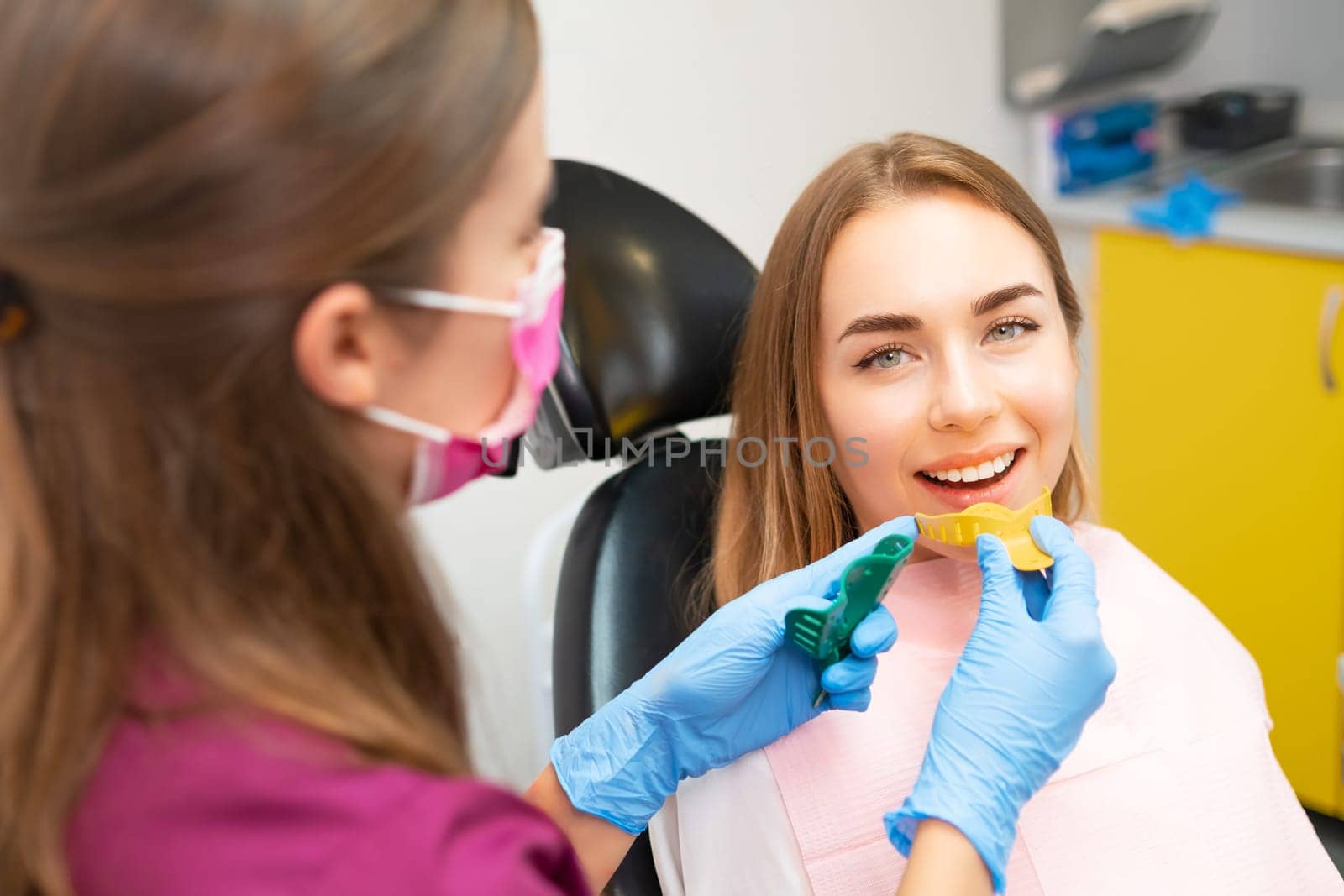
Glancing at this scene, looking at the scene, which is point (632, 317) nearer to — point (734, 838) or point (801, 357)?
point (801, 357)

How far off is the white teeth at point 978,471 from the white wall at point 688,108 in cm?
87

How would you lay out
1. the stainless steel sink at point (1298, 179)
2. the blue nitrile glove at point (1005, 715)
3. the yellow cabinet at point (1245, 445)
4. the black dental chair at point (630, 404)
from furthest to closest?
the stainless steel sink at point (1298, 179)
the yellow cabinet at point (1245, 445)
the black dental chair at point (630, 404)
the blue nitrile glove at point (1005, 715)

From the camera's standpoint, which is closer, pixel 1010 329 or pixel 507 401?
pixel 507 401

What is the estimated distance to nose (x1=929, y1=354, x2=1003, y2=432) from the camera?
3.66 feet

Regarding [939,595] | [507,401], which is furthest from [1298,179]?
[507,401]

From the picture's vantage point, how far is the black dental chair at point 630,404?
4.12ft

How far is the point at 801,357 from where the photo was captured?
123cm

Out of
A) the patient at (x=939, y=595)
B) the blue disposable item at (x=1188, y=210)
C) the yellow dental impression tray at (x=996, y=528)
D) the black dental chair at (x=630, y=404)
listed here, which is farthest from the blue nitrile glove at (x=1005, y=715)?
the blue disposable item at (x=1188, y=210)

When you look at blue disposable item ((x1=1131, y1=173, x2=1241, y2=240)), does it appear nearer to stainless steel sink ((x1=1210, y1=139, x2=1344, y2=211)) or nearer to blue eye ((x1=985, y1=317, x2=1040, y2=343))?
stainless steel sink ((x1=1210, y1=139, x2=1344, y2=211))

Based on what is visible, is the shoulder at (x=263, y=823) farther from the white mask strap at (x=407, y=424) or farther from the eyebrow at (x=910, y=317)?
the eyebrow at (x=910, y=317)

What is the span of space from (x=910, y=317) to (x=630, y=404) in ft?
1.01

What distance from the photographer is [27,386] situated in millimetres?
642

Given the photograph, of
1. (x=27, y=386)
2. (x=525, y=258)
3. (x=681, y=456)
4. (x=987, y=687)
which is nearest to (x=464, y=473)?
(x=525, y=258)

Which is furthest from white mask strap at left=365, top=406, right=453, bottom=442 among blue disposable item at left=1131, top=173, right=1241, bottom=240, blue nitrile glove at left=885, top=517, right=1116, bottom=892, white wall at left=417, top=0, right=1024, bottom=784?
blue disposable item at left=1131, top=173, right=1241, bottom=240
